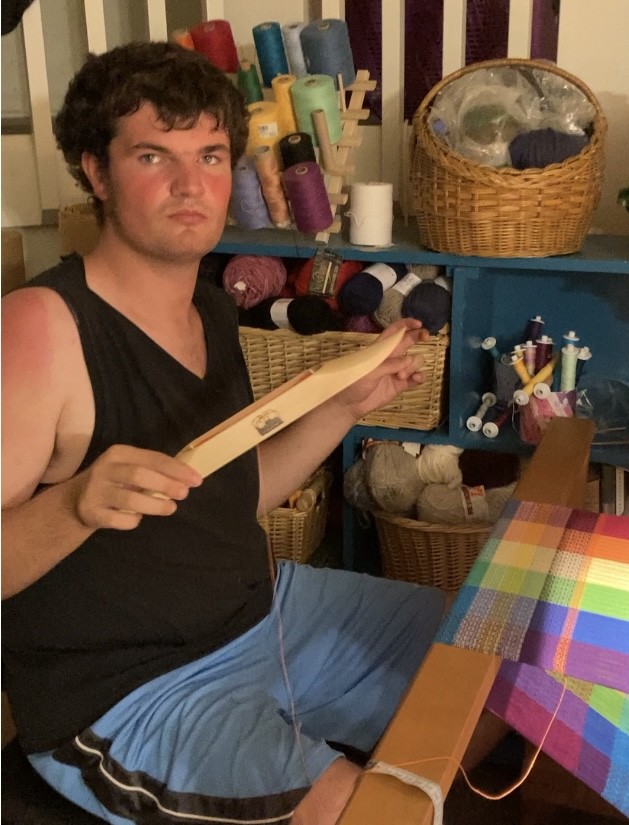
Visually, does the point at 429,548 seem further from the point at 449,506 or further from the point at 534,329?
the point at 534,329

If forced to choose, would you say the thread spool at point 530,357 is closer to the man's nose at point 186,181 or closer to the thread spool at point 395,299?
the thread spool at point 395,299

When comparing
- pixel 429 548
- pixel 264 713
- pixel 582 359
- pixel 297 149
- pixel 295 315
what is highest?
pixel 297 149

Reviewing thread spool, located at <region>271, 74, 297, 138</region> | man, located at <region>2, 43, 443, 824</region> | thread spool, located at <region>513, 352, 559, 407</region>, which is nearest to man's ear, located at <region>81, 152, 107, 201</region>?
man, located at <region>2, 43, 443, 824</region>

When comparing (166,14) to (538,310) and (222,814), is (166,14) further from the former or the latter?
(222,814)

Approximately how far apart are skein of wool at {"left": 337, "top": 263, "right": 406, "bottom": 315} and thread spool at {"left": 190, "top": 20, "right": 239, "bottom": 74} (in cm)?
49

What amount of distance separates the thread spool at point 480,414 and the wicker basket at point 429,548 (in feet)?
0.63

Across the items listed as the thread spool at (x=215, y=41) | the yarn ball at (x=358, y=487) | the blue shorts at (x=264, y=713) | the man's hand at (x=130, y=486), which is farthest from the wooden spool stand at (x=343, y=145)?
the man's hand at (x=130, y=486)

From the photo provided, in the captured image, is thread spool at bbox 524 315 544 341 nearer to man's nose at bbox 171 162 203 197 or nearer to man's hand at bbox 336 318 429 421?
man's hand at bbox 336 318 429 421

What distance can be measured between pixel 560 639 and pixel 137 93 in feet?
2.77

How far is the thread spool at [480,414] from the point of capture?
5.34ft

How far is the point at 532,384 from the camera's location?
1.59 metres

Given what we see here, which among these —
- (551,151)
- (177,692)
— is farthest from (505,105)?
(177,692)

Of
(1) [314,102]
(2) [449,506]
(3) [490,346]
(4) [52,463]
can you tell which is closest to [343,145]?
(1) [314,102]

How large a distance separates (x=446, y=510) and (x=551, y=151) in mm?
691
